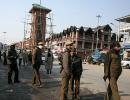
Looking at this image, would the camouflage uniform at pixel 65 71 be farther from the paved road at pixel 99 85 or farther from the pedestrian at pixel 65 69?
the paved road at pixel 99 85

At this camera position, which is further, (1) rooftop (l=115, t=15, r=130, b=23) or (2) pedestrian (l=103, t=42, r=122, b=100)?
(1) rooftop (l=115, t=15, r=130, b=23)

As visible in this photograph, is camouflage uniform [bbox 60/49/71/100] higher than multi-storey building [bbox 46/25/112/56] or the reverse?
the reverse

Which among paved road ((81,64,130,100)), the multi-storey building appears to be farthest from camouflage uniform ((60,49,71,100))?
the multi-storey building

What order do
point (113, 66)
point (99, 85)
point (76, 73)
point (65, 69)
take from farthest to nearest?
point (99, 85)
point (76, 73)
point (65, 69)
point (113, 66)

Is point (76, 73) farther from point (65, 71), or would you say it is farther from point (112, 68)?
→ point (112, 68)

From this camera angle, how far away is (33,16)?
126875mm

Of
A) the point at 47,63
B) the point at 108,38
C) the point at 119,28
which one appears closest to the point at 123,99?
the point at 47,63

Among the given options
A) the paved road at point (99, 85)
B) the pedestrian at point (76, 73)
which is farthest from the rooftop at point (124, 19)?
the pedestrian at point (76, 73)

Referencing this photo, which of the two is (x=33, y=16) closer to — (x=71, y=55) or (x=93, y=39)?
(x=93, y=39)

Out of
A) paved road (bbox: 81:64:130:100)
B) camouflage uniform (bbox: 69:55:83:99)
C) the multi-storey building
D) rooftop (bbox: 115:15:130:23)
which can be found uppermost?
rooftop (bbox: 115:15:130:23)

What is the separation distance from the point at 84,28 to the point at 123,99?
88.3 m

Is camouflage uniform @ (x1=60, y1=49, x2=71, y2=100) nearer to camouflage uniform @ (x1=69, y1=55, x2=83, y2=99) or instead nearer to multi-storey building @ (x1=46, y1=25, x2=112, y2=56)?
camouflage uniform @ (x1=69, y1=55, x2=83, y2=99)

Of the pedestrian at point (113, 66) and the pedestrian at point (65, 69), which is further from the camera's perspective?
the pedestrian at point (65, 69)

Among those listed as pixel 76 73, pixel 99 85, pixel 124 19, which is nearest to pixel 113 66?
pixel 76 73
